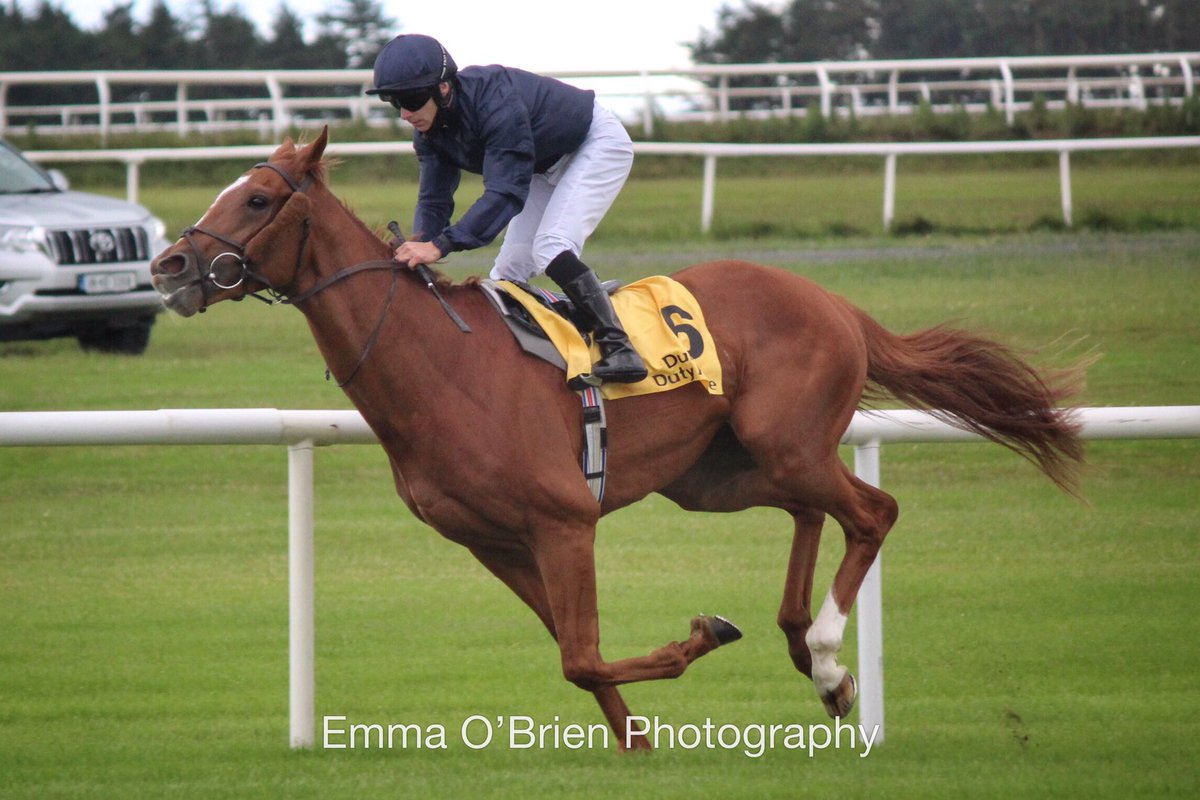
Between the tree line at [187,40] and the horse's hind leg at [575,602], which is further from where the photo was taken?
the tree line at [187,40]

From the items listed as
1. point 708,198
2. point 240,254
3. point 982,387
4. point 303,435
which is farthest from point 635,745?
point 708,198

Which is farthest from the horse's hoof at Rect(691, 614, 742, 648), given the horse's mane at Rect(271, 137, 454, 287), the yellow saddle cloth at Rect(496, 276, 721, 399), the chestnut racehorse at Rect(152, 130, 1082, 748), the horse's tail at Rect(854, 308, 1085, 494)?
the horse's mane at Rect(271, 137, 454, 287)

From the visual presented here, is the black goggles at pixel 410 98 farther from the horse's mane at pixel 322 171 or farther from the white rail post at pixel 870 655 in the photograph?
the white rail post at pixel 870 655

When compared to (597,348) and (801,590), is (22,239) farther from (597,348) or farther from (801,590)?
(801,590)

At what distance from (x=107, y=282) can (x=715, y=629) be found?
7703 millimetres

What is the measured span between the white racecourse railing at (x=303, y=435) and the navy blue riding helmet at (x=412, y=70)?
0.91 m

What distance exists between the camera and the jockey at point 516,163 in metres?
4.25

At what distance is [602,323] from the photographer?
4359 mm

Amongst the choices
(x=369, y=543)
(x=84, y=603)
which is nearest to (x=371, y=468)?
(x=369, y=543)

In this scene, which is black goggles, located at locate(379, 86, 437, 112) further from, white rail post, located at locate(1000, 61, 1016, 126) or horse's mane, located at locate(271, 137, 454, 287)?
white rail post, located at locate(1000, 61, 1016, 126)

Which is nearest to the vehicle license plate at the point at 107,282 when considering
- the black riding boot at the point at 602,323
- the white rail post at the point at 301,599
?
the white rail post at the point at 301,599

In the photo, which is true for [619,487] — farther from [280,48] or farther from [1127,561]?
[280,48]

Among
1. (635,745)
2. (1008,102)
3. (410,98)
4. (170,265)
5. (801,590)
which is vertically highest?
(410,98)

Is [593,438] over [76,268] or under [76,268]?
over
